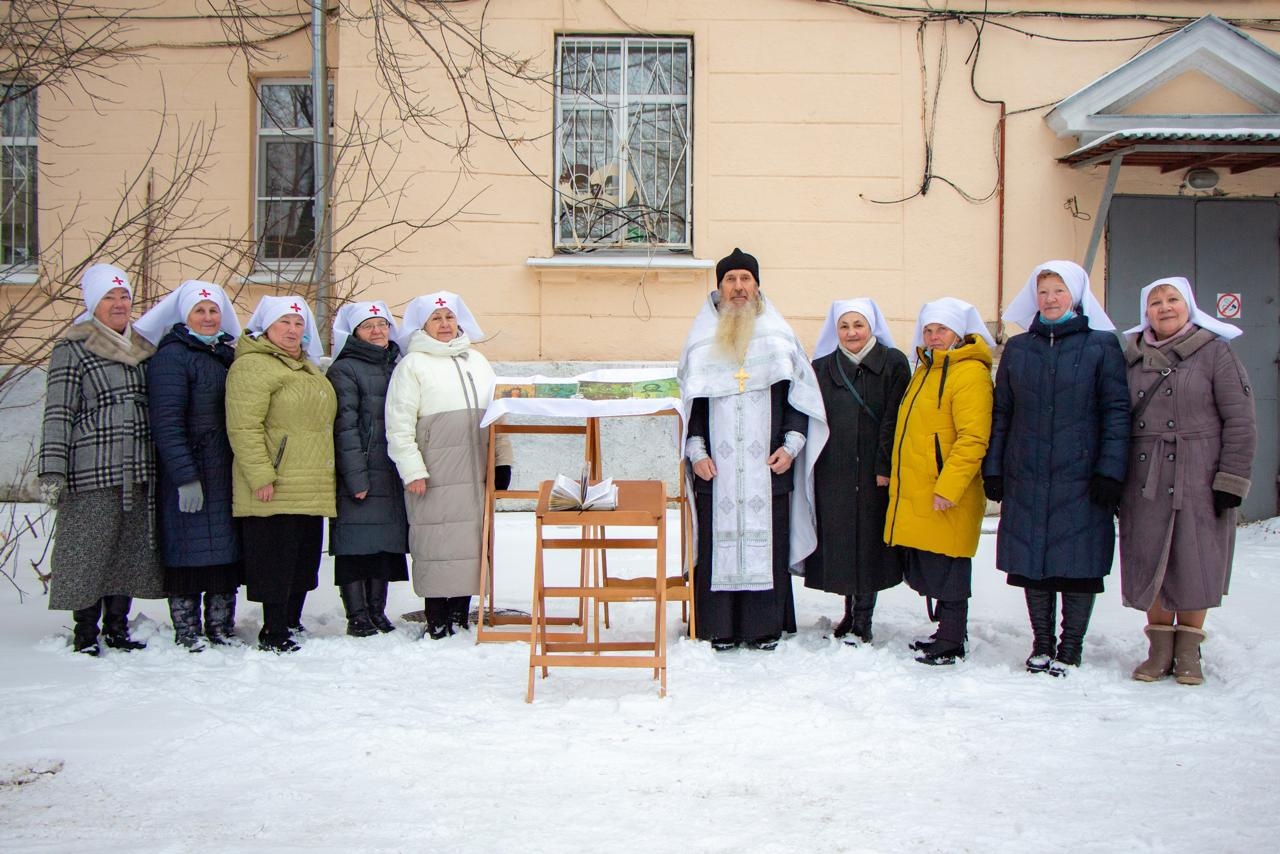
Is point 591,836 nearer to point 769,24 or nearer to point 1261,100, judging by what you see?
point 769,24

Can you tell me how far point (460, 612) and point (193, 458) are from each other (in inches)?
56.0

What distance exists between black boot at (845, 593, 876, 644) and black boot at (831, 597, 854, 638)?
0.15 feet

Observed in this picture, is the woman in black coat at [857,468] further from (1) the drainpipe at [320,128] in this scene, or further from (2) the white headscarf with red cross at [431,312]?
(1) the drainpipe at [320,128]

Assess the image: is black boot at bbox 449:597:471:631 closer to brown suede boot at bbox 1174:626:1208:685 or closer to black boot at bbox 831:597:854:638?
black boot at bbox 831:597:854:638

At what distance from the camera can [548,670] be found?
471 cm

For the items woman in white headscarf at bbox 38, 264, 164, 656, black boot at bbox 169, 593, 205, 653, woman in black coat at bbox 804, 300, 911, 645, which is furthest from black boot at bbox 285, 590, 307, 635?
woman in black coat at bbox 804, 300, 911, 645

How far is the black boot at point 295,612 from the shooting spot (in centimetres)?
519

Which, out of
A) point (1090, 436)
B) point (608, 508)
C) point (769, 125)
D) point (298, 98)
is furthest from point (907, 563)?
point (298, 98)

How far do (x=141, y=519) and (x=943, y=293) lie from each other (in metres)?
5.80

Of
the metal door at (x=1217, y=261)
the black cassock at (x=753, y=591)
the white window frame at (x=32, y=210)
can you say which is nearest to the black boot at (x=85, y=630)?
the black cassock at (x=753, y=591)

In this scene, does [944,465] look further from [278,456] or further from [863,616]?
[278,456]

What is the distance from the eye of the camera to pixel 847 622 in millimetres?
5250

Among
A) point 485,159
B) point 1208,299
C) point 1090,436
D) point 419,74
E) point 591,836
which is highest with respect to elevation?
point 419,74

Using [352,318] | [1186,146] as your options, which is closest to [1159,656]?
[352,318]
